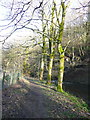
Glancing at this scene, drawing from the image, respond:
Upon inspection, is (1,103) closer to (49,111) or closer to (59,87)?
(49,111)

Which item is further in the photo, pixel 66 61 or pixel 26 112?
pixel 66 61

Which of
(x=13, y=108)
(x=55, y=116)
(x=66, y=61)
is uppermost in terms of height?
(x=66, y=61)

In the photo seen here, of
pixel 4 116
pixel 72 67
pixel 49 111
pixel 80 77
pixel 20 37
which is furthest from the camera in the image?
pixel 72 67

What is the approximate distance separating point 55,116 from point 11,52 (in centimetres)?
810

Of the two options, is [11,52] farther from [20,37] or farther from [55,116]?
[55,116]

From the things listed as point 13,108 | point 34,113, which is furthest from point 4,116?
point 34,113

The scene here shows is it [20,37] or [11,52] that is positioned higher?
[20,37]

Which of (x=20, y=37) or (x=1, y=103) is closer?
(x=1, y=103)

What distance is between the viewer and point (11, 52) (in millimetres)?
13328

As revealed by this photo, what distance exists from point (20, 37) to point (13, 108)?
10.5 m

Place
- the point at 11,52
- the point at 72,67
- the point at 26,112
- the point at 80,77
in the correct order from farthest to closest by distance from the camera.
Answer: the point at 72,67, the point at 80,77, the point at 11,52, the point at 26,112

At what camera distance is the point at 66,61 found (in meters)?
35.8

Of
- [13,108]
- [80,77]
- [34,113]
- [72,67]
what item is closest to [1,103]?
[13,108]

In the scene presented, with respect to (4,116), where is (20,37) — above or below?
above
